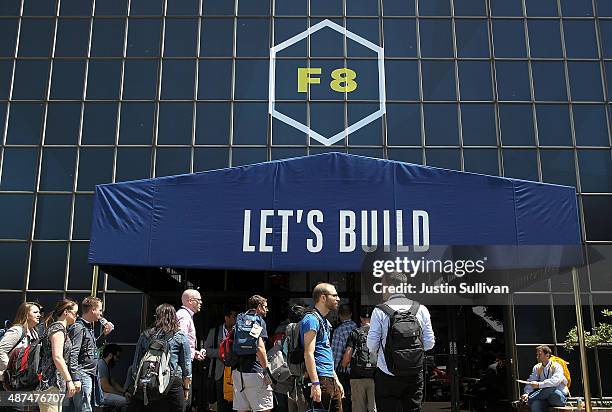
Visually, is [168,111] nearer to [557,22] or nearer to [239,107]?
[239,107]

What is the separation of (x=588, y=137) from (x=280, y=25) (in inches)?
322

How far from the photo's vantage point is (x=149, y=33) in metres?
16.6

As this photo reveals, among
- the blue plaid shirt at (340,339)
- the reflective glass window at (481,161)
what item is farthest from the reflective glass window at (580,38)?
the blue plaid shirt at (340,339)

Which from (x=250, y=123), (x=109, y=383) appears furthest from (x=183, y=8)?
(x=109, y=383)

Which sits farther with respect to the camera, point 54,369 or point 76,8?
point 76,8

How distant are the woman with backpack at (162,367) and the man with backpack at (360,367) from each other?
309 cm

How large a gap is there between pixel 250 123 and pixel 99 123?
375 centimetres

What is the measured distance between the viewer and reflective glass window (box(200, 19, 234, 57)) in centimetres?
1645

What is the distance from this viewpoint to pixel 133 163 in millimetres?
15641

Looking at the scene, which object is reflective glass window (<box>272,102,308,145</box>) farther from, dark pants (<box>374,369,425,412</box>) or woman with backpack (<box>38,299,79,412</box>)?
dark pants (<box>374,369,425,412</box>)

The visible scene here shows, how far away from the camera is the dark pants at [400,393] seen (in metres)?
6.16

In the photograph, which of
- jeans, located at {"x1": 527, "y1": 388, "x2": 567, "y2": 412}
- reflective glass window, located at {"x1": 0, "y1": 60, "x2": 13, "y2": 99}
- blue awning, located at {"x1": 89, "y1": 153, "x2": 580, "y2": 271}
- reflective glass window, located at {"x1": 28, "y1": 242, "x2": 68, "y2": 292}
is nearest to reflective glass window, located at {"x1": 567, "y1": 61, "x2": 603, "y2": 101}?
blue awning, located at {"x1": 89, "y1": 153, "x2": 580, "y2": 271}

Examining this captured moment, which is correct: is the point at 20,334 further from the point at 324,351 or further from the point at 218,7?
the point at 218,7

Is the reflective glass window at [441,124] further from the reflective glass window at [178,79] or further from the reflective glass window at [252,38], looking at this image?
the reflective glass window at [178,79]
